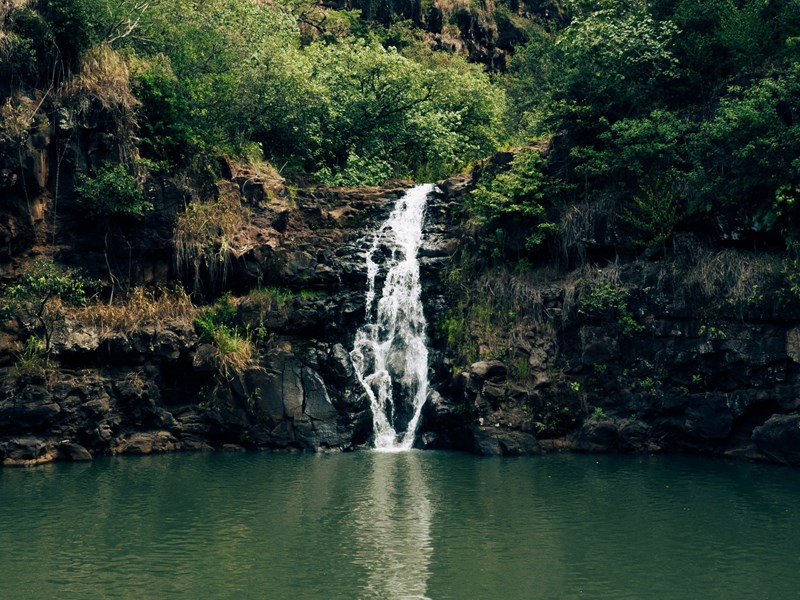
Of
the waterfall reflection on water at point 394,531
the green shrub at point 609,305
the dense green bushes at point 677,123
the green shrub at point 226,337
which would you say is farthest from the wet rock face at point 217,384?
the green shrub at point 609,305

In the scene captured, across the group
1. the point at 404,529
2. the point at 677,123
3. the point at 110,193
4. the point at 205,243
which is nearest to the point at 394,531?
the point at 404,529

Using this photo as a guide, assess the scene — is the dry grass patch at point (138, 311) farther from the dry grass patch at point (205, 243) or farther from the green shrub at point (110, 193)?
the green shrub at point (110, 193)

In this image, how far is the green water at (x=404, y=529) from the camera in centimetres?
1538

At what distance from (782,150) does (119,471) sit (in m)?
20.1

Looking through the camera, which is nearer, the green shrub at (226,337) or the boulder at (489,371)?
the boulder at (489,371)

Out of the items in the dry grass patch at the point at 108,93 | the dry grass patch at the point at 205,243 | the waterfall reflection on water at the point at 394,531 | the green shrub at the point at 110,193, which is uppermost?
the dry grass patch at the point at 108,93

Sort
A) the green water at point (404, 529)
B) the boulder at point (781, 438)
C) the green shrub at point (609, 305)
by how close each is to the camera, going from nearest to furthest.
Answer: the green water at point (404, 529), the boulder at point (781, 438), the green shrub at point (609, 305)

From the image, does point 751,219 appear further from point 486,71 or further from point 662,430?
point 486,71

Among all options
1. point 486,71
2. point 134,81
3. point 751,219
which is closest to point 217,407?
point 134,81

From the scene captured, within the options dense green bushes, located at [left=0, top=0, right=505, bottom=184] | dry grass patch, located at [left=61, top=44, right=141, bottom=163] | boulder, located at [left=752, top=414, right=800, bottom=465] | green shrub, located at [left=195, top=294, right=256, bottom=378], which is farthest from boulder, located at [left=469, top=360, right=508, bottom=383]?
dry grass patch, located at [left=61, top=44, right=141, bottom=163]

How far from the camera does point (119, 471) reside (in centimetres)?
2572

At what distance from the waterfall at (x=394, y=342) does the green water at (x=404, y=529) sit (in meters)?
3.05

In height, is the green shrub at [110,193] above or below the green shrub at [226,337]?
above

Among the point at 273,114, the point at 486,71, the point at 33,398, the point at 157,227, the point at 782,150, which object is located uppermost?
the point at 486,71
